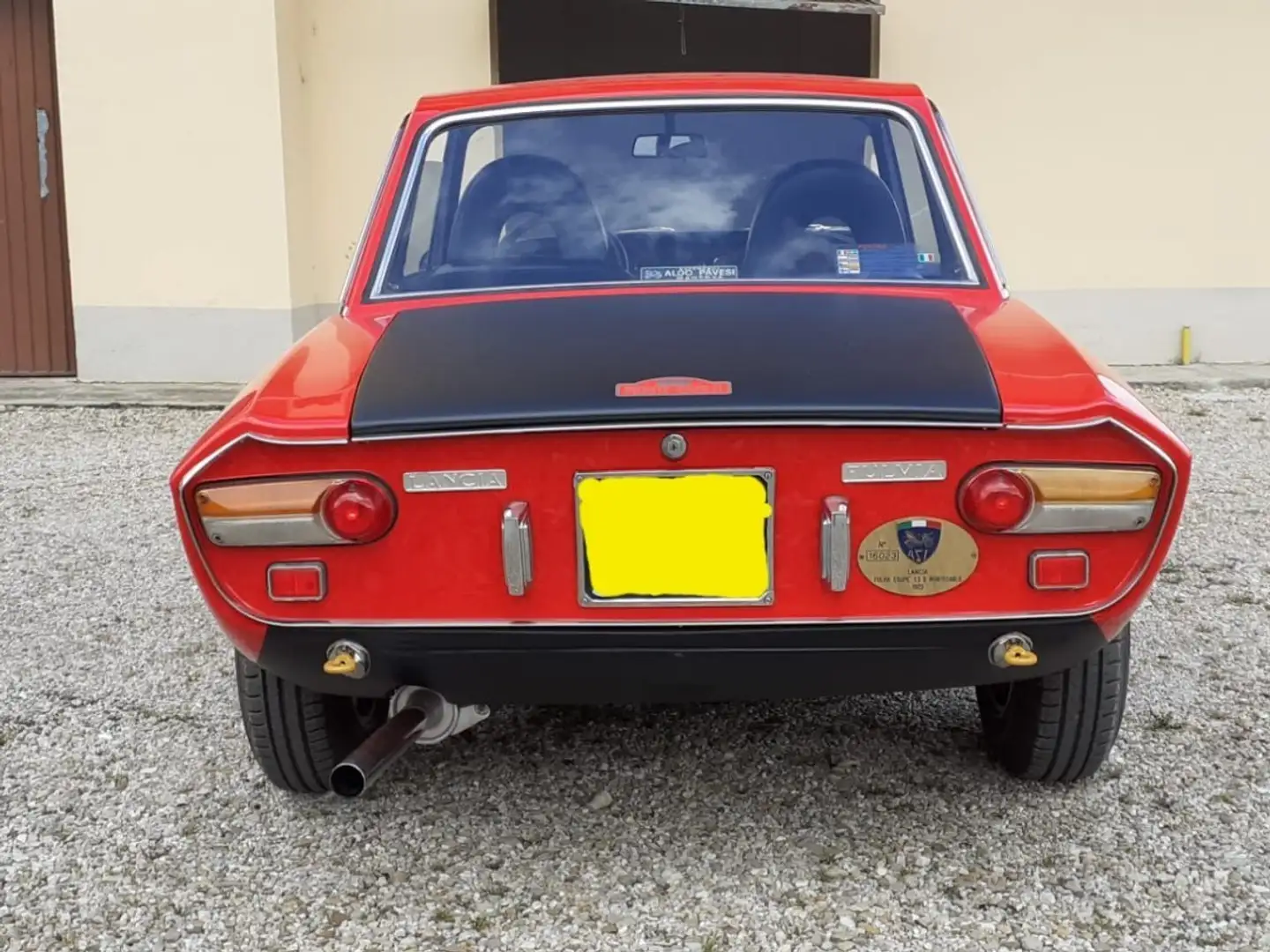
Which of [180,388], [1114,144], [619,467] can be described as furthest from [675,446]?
[1114,144]

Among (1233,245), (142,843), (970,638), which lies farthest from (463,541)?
(1233,245)

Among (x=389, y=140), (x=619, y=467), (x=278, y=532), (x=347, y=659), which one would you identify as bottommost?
(x=347, y=659)

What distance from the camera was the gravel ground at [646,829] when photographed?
2098 mm

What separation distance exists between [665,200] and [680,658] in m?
1.34

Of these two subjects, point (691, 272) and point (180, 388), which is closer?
point (691, 272)

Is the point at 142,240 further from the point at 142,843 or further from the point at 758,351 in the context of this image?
the point at 758,351

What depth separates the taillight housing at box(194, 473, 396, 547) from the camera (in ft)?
6.39

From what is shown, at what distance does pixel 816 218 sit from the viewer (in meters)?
2.80

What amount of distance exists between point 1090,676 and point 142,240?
7618 millimetres

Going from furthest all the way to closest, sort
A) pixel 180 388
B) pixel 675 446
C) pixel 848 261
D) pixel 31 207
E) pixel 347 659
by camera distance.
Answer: pixel 31 207 → pixel 180 388 → pixel 848 261 → pixel 347 659 → pixel 675 446

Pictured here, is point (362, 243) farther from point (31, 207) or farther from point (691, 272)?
point (31, 207)

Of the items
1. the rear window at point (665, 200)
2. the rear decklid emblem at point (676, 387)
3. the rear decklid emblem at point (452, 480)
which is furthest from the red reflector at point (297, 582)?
the rear window at point (665, 200)

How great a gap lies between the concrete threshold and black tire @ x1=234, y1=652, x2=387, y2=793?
564 centimetres

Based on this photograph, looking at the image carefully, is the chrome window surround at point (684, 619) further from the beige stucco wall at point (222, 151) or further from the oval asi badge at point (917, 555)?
the beige stucco wall at point (222, 151)
